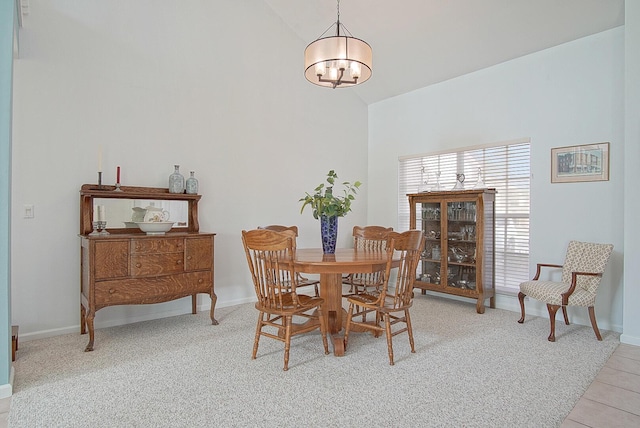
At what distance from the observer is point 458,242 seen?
4.44 m

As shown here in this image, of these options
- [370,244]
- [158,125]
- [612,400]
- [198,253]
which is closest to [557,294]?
[612,400]

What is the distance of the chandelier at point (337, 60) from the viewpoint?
278cm

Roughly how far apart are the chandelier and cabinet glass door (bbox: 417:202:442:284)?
220 cm

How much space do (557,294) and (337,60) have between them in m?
2.78

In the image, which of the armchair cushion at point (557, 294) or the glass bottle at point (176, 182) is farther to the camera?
the glass bottle at point (176, 182)

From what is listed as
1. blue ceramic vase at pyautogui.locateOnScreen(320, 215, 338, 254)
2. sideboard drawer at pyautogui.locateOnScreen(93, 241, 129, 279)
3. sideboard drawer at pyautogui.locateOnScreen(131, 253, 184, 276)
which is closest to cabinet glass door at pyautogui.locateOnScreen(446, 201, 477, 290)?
blue ceramic vase at pyautogui.locateOnScreen(320, 215, 338, 254)

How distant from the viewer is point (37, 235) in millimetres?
3211

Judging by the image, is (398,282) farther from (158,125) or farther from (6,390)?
(158,125)

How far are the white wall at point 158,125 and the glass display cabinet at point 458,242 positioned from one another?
154 cm

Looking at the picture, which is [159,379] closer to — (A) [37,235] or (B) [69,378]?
(B) [69,378]

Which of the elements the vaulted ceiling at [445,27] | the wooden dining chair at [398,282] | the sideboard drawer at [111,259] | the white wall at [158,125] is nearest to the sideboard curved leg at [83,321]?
the white wall at [158,125]

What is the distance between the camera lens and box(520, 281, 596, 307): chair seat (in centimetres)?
321

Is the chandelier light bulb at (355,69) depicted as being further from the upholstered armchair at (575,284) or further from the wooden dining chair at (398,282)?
the upholstered armchair at (575,284)

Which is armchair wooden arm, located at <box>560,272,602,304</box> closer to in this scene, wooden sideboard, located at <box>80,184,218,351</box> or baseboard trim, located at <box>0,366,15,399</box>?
wooden sideboard, located at <box>80,184,218,351</box>
